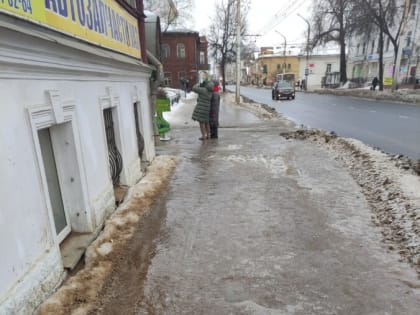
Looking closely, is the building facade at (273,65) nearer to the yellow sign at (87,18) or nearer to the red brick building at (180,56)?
the red brick building at (180,56)

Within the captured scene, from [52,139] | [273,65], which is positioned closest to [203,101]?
[52,139]

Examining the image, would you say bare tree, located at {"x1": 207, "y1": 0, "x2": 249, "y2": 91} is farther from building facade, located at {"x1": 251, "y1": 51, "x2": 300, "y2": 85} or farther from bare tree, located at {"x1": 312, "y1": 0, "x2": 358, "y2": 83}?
building facade, located at {"x1": 251, "y1": 51, "x2": 300, "y2": 85}

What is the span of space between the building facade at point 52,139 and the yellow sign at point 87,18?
2 cm

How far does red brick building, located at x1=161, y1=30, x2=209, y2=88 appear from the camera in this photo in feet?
142

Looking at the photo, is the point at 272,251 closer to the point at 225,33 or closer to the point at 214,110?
the point at 214,110

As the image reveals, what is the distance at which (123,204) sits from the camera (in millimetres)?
4723

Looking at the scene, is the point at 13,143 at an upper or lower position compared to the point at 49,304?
upper

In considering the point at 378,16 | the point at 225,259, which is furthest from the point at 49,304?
the point at 378,16

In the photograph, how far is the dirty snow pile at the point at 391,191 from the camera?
142 inches

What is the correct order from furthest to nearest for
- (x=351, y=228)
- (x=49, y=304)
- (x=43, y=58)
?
(x=351, y=228)
(x=43, y=58)
(x=49, y=304)

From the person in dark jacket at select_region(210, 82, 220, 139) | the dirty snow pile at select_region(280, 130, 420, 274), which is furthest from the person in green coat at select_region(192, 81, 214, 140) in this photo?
the dirty snow pile at select_region(280, 130, 420, 274)

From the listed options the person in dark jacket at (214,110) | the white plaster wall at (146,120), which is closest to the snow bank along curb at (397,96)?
the person in dark jacket at (214,110)

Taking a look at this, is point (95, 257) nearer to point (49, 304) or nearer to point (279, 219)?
point (49, 304)

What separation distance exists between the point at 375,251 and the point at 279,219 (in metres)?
1.20
